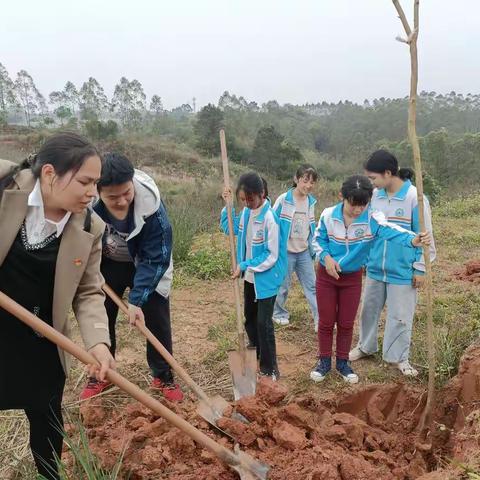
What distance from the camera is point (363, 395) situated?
3119mm

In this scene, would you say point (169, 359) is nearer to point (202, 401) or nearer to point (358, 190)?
point (202, 401)

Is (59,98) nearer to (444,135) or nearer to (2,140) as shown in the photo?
(2,140)

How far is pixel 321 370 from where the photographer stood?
3432 mm

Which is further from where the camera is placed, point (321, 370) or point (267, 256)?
point (321, 370)

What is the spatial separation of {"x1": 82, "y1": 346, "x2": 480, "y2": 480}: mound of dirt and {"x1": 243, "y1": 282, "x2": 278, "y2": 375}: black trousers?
1.44 feet

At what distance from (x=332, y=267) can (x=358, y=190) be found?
54 cm

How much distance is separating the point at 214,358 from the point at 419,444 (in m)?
1.81

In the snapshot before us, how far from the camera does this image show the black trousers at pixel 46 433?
2.10 m

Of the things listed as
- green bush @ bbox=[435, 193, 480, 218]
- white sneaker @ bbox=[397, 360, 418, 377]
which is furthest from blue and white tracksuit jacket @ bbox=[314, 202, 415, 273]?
green bush @ bbox=[435, 193, 480, 218]

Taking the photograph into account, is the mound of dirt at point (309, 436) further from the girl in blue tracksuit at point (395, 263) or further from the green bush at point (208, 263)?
the green bush at point (208, 263)

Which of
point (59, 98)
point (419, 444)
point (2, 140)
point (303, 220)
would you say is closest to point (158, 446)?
point (419, 444)

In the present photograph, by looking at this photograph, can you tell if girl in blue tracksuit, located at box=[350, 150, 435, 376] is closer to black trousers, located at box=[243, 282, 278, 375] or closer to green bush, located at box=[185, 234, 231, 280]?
black trousers, located at box=[243, 282, 278, 375]

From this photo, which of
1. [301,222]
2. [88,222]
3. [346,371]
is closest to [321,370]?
[346,371]

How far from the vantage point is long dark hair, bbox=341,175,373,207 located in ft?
9.98
